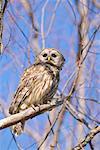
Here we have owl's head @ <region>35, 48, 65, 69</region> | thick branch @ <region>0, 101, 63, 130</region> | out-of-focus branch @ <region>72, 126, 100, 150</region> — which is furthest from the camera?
owl's head @ <region>35, 48, 65, 69</region>

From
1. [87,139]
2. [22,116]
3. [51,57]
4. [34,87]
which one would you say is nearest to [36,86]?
[34,87]

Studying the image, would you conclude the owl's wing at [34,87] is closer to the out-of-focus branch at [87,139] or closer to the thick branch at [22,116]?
the thick branch at [22,116]

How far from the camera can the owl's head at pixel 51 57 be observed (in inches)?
154

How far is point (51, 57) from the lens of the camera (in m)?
4.00

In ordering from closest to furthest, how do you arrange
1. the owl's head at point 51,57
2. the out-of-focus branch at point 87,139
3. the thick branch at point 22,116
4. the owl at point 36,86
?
the out-of-focus branch at point 87,139
the thick branch at point 22,116
the owl at point 36,86
the owl's head at point 51,57

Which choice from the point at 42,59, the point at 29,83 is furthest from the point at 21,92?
the point at 42,59

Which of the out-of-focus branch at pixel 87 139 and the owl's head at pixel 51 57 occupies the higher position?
the owl's head at pixel 51 57

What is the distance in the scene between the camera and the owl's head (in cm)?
392

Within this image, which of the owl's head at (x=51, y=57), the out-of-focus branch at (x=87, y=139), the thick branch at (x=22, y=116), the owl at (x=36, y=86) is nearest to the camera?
the out-of-focus branch at (x=87, y=139)

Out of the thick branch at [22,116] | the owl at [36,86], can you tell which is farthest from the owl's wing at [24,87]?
the thick branch at [22,116]

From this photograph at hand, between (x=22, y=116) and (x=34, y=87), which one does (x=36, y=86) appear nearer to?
(x=34, y=87)

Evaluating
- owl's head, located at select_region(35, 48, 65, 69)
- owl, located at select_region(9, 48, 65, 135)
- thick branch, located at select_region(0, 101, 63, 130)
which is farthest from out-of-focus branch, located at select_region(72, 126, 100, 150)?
owl's head, located at select_region(35, 48, 65, 69)

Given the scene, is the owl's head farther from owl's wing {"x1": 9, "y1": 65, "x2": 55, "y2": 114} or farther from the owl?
owl's wing {"x1": 9, "y1": 65, "x2": 55, "y2": 114}

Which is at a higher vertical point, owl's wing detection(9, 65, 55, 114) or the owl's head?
the owl's head
